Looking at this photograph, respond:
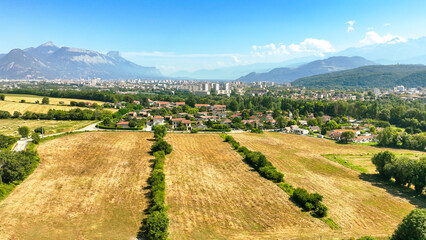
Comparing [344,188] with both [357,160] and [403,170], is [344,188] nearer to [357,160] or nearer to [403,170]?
[403,170]

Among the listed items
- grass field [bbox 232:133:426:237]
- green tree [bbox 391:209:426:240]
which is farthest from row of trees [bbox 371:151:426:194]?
green tree [bbox 391:209:426:240]

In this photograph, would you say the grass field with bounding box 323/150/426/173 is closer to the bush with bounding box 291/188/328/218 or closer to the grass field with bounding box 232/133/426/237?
the grass field with bounding box 232/133/426/237

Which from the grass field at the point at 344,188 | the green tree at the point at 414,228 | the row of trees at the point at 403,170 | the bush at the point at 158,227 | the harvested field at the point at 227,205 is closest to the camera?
the green tree at the point at 414,228

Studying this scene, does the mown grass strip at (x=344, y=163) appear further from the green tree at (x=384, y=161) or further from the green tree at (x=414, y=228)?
the green tree at (x=414, y=228)

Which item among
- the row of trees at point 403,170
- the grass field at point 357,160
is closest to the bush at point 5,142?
the grass field at point 357,160

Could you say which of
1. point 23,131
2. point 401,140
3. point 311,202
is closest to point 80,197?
point 311,202

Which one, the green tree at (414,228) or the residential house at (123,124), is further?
the residential house at (123,124)

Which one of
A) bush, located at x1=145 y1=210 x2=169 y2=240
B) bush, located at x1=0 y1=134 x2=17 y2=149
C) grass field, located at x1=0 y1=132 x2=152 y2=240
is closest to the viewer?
bush, located at x1=145 y1=210 x2=169 y2=240
